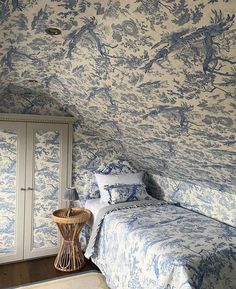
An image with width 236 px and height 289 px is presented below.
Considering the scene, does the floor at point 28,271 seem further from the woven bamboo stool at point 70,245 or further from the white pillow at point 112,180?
the white pillow at point 112,180

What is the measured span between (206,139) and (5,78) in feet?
6.17

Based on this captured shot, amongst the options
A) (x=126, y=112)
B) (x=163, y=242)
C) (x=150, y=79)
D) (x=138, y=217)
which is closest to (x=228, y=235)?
(x=163, y=242)

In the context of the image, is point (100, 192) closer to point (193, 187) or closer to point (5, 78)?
point (193, 187)

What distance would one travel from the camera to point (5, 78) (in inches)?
98.5

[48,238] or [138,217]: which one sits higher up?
[138,217]

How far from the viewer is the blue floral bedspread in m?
1.91

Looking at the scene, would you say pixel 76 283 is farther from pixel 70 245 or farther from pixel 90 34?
pixel 90 34

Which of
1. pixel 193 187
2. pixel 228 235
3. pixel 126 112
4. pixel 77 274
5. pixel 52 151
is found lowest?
pixel 77 274

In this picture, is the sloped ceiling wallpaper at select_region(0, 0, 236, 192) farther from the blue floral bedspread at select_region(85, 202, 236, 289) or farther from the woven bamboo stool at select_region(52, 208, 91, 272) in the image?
the woven bamboo stool at select_region(52, 208, 91, 272)

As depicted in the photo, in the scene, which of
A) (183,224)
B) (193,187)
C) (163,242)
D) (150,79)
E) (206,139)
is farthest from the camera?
(193,187)

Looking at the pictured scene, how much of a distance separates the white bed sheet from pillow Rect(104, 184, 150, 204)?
13 cm

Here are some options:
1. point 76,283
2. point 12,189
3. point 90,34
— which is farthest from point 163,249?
point 12,189

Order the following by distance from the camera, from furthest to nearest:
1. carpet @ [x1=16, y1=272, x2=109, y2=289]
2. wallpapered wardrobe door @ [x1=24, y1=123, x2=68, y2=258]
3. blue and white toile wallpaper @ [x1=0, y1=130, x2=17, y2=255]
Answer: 1. wallpapered wardrobe door @ [x1=24, y1=123, x2=68, y2=258]
2. blue and white toile wallpaper @ [x1=0, y1=130, x2=17, y2=255]
3. carpet @ [x1=16, y1=272, x2=109, y2=289]

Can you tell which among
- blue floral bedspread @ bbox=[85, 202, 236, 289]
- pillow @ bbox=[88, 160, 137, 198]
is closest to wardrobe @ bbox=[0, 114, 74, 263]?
pillow @ bbox=[88, 160, 137, 198]
